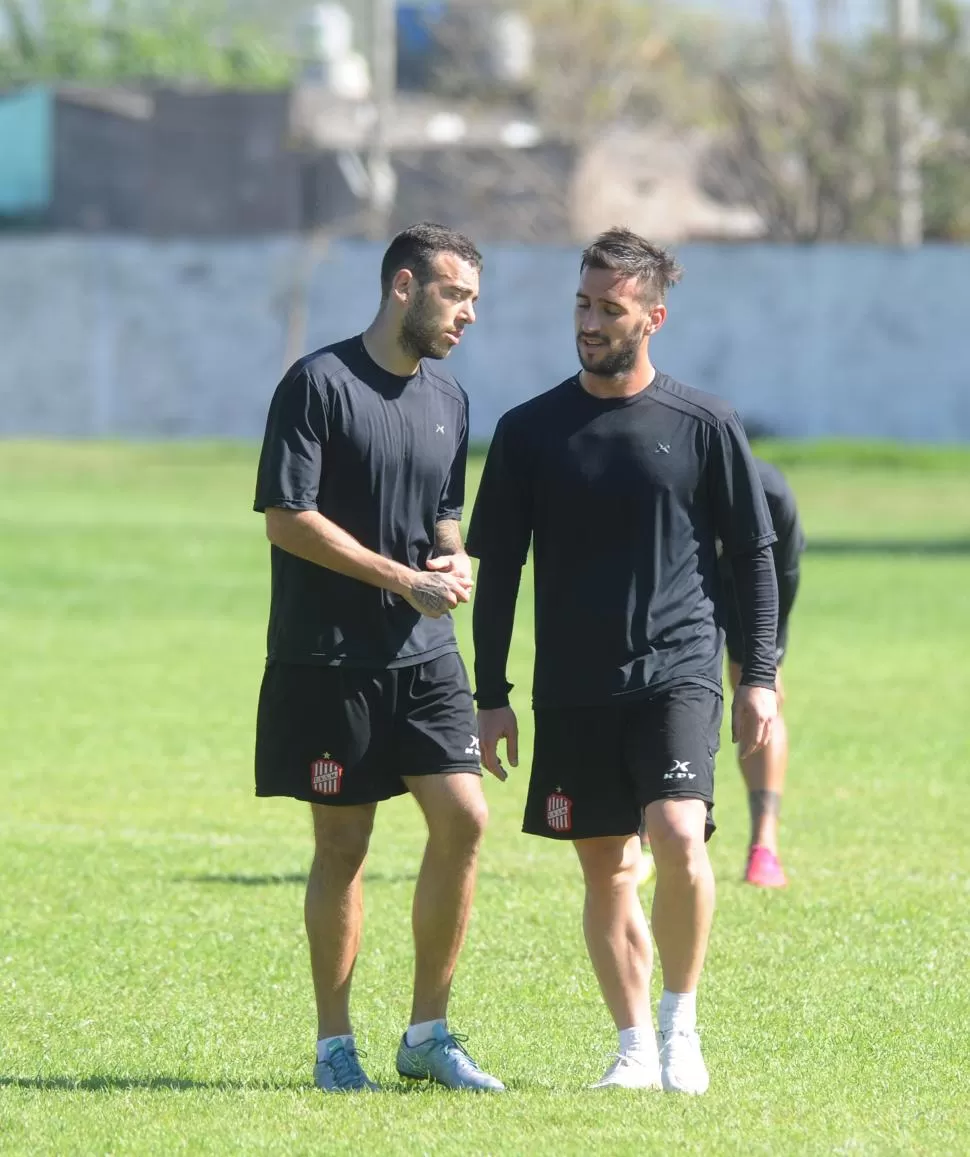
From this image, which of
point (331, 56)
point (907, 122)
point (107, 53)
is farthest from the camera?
point (107, 53)

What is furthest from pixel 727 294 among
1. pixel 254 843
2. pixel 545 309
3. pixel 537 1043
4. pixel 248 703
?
pixel 537 1043

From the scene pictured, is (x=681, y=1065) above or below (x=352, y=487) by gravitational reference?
below

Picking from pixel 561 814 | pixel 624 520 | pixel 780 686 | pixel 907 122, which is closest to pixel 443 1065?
pixel 561 814

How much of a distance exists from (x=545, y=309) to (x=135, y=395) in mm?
9591

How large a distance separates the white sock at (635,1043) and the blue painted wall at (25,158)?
5645 centimetres

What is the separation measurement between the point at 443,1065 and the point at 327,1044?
320mm

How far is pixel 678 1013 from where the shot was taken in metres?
5.84

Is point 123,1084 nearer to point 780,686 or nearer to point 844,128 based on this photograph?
point 780,686

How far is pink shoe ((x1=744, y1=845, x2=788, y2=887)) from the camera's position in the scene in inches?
358

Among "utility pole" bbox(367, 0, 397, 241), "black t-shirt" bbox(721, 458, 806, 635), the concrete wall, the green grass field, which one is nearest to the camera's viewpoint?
the green grass field

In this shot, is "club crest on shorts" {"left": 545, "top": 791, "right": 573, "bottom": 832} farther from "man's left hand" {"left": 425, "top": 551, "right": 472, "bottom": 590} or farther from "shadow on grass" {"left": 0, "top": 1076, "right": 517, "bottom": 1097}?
"shadow on grass" {"left": 0, "top": 1076, "right": 517, "bottom": 1097}

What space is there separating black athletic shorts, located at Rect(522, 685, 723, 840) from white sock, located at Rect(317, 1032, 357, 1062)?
0.75m

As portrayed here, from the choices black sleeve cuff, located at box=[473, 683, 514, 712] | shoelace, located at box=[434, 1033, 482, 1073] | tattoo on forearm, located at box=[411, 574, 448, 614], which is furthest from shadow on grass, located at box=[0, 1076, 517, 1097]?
tattoo on forearm, located at box=[411, 574, 448, 614]

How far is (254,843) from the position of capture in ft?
33.5
